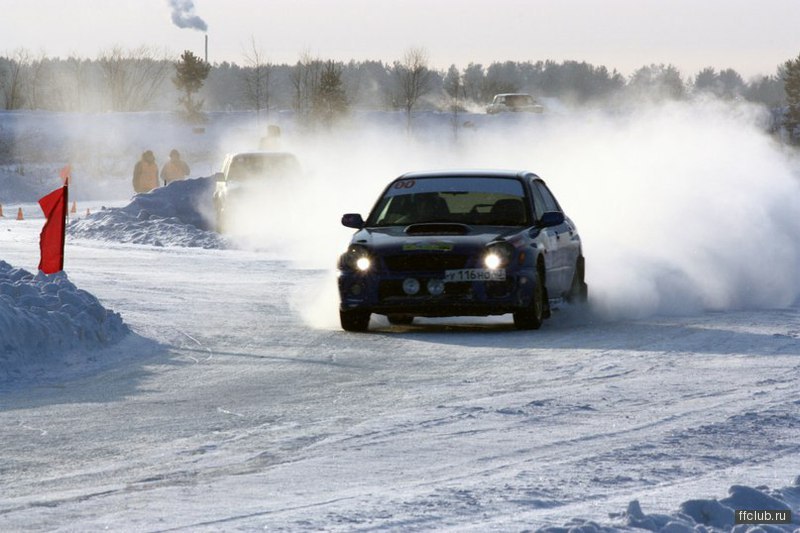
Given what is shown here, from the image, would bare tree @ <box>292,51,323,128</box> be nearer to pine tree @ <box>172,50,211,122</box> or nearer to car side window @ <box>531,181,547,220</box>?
pine tree @ <box>172,50,211,122</box>

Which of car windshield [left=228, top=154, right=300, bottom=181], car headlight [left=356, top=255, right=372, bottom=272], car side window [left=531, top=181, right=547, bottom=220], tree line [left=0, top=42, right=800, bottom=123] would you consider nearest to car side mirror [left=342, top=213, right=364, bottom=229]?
car headlight [left=356, top=255, right=372, bottom=272]

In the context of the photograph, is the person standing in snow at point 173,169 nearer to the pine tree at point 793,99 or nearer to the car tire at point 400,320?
the car tire at point 400,320

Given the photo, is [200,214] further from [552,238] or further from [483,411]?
[483,411]

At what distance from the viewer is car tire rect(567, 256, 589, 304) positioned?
1543 cm

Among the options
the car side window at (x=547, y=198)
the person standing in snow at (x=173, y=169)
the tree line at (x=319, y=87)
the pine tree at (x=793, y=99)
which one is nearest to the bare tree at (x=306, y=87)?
the tree line at (x=319, y=87)

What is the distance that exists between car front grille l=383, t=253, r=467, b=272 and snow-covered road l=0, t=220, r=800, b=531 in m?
0.62

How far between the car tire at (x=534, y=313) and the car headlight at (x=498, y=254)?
0.36 metres

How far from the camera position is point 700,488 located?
6.85 m

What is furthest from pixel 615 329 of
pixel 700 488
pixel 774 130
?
pixel 774 130

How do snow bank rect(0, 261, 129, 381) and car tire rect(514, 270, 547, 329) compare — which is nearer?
snow bank rect(0, 261, 129, 381)

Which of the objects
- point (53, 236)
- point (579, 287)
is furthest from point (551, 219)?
point (53, 236)

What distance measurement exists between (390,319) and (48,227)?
3416 mm

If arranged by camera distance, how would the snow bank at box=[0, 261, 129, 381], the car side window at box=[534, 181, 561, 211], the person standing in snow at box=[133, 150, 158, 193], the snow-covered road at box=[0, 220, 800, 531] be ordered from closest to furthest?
the snow-covered road at box=[0, 220, 800, 531] → the snow bank at box=[0, 261, 129, 381] → the car side window at box=[534, 181, 561, 211] → the person standing in snow at box=[133, 150, 158, 193]

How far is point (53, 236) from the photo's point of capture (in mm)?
15305
